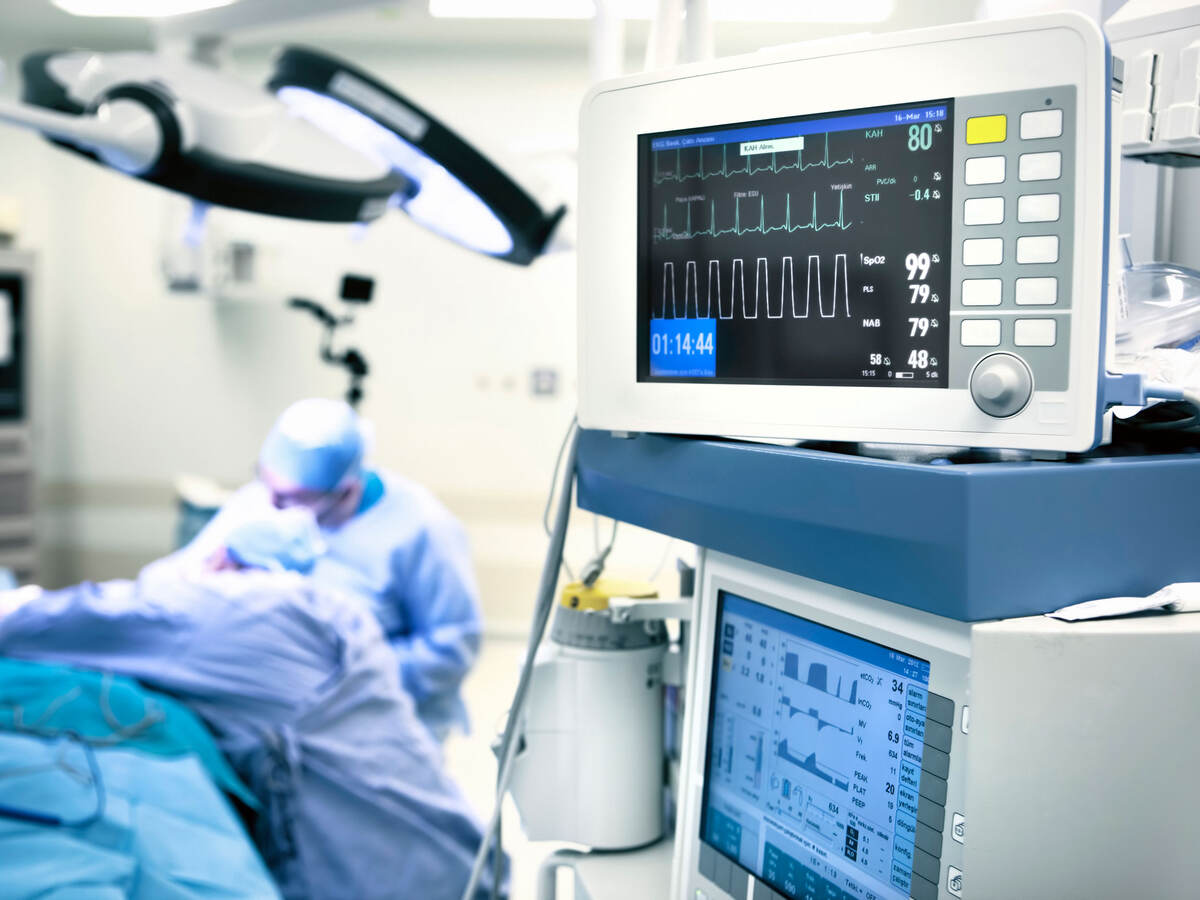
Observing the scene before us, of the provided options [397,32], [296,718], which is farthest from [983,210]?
[397,32]

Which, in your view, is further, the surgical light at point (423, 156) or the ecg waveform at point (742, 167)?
the surgical light at point (423, 156)

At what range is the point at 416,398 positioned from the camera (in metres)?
4.38

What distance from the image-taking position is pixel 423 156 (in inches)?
48.2

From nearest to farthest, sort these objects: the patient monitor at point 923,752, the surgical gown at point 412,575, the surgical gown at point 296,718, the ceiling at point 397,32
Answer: the patient monitor at point 923,752 < the surgical gown at point 296,718 < the surgical gown at point 412,575 < the ceiling at point 397,32

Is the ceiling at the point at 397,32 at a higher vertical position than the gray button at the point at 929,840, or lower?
higher

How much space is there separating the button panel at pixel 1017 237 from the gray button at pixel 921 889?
337 millimetres

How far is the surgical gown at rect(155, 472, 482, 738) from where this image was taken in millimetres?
2883

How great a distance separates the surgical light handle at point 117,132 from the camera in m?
1.04

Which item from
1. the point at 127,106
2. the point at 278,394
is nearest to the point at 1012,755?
the point at 127,106

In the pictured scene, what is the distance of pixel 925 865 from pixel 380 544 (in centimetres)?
246

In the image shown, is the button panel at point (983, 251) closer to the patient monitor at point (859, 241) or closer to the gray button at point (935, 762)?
the patient monitor at point (859, 241)


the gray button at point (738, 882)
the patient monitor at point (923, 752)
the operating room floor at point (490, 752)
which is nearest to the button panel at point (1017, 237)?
the patient monitor at point (923, 752)

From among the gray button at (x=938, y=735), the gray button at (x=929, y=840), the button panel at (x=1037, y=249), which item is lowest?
the gray button at (x=929, y=840)

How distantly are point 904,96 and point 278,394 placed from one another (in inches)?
160
